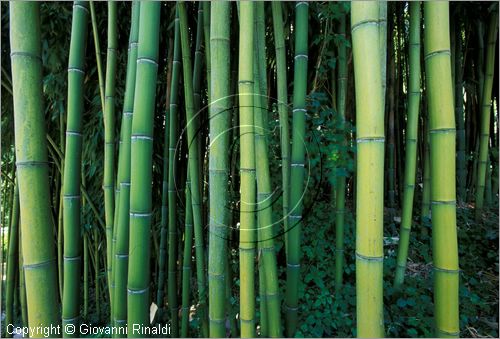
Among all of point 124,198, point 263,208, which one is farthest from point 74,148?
point 263,208

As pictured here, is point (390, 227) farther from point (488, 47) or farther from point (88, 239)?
point (88, 239)

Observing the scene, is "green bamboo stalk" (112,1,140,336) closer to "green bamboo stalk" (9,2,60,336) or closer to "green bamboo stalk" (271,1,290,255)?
"green bamboo stalk" (9,2,60,336)

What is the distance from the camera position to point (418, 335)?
175 cm

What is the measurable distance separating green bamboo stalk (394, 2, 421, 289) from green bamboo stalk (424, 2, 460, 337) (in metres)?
0.39

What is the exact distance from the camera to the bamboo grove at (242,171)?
79 centimetres

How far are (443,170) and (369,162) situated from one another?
0.26 m

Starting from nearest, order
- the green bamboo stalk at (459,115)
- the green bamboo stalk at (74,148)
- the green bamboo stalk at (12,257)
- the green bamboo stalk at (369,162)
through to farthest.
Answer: the green bamboo stalk at (369,162), the green bamboo stalk at (74,148), the green bamboo stalk at (12,257), the green bamboo stalk at (459,115)

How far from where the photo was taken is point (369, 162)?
690 millimetres

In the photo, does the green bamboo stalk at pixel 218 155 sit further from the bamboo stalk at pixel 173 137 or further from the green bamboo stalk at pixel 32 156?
the bamboo stalk at pixel 173 137

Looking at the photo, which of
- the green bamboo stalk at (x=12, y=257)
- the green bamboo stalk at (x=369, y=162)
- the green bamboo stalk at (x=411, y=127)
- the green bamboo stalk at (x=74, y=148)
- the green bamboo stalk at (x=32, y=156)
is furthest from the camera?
the green bamboo stalk at (x=12, y=257)

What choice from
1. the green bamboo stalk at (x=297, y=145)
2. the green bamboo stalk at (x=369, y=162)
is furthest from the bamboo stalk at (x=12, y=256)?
the green bamboo stalk at (x=369, y=162)

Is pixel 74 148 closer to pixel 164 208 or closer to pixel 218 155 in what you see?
pixel 218 155

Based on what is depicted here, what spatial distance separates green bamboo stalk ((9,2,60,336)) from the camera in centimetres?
78

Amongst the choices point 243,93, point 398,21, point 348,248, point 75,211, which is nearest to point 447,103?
point 243,93
